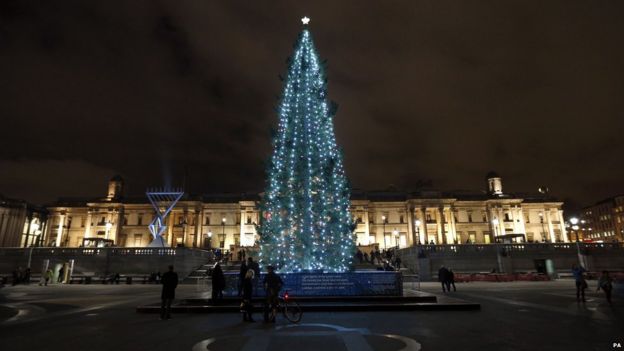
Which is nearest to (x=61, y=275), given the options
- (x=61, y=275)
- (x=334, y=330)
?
(x=61, y=275)

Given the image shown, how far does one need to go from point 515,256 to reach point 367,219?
123ft

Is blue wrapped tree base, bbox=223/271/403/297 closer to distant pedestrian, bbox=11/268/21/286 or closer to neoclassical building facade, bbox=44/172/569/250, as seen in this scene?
distant pedestrian, bbox=11/268/21/286

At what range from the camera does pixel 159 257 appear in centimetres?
3638

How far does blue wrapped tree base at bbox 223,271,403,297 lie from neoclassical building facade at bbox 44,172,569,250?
5788 centimetres

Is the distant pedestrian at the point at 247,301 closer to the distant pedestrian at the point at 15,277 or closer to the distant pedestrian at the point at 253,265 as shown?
the distant pedestrian at the point at 253,265

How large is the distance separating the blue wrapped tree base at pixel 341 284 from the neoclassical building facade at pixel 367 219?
57877mm

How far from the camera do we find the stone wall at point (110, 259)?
36.2 m

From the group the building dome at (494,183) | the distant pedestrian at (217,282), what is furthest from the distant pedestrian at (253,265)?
the building dome at (494,183)

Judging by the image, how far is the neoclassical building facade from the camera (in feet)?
245

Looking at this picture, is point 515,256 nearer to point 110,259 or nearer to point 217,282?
point 217,282

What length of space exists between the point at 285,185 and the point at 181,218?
6276cm

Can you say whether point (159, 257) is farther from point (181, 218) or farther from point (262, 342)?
point (181, 218)

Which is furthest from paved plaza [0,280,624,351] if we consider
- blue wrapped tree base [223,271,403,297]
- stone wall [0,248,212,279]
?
stone wall [0,248,212,279]

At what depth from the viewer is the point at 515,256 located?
1479 inches
